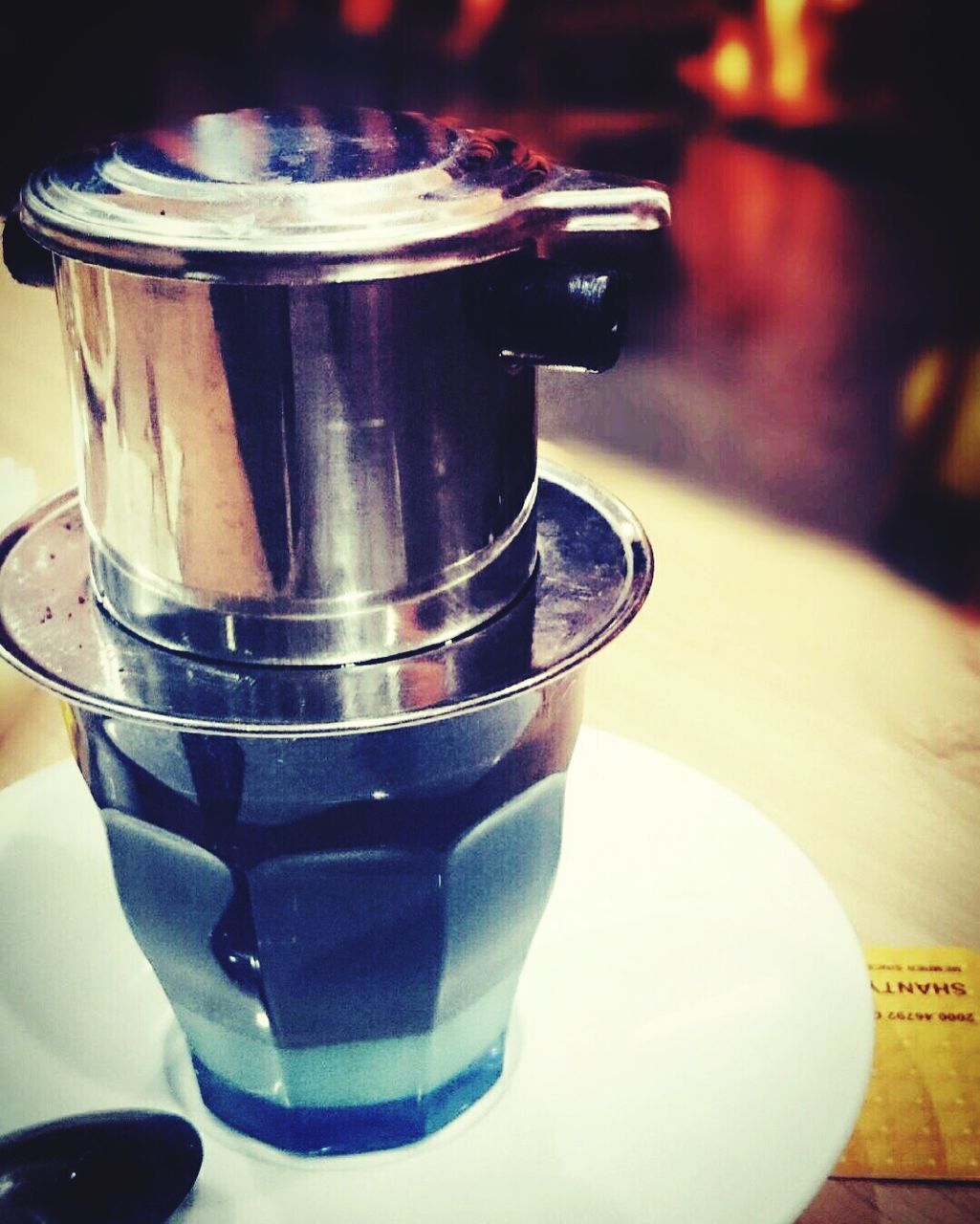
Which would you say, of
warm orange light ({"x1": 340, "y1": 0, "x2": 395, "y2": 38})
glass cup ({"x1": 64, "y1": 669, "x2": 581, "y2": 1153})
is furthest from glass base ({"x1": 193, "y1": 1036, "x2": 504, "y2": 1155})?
warm orange light ({"x1": 340, "y1": 0, "x2": 395, "y2": 38})

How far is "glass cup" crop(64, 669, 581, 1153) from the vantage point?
37 cm

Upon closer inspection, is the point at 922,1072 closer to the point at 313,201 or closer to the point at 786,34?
the point at 313,201

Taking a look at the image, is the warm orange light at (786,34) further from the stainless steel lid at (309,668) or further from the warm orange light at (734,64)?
the stainless steel lid at (309,668)

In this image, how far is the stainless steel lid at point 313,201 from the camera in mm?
286

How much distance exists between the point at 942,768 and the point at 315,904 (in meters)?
0.40

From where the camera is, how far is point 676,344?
1050mm

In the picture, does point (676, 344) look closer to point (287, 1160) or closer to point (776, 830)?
point (776, 830)

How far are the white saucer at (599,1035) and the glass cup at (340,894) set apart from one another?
2 centimetres

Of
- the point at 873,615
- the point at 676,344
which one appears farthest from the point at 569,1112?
the point at 676,344

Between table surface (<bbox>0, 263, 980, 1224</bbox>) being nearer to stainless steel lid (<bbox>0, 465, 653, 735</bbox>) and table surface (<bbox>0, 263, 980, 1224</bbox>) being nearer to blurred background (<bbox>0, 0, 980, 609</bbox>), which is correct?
blurred background (<bbox>0, 0, 980, 609</bbox>)

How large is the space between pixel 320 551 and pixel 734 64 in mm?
1123

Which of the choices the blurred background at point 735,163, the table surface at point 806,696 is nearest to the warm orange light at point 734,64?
the blurred background at point 735,163

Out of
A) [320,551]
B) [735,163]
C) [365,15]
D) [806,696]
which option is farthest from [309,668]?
[365,15]

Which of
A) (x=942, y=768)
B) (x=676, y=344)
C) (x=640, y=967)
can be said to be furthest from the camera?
(x=676, y=344)
